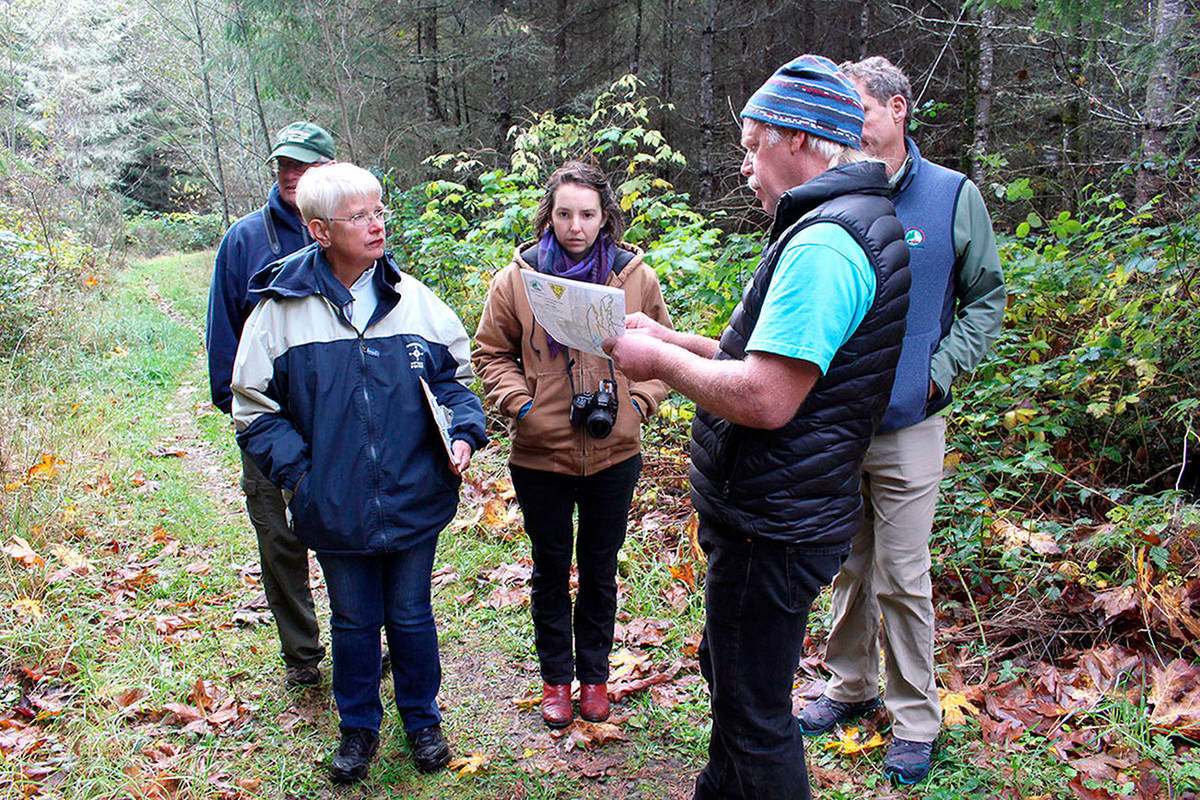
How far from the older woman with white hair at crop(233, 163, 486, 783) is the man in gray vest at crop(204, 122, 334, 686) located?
0.46 m

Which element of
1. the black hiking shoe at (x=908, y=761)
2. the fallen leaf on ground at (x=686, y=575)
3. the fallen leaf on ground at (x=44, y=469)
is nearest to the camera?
the black hiking shoe at (x=908, y=761)

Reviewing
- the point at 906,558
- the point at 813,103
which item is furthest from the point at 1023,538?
the point at 813,103

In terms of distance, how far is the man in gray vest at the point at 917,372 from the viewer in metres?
2.73

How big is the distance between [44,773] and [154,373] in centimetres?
772

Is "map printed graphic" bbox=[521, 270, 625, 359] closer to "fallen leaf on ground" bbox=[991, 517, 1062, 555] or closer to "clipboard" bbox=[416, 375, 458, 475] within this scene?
"clipboard" bbox=[416, 375, 458, 475]

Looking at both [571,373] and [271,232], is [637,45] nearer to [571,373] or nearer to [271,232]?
[271,232]

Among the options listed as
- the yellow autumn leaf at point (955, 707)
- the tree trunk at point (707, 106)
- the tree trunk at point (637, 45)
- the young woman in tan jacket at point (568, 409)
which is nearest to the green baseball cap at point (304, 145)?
the young woman in tan jacket at point (568, 409)

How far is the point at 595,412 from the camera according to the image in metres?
2.93

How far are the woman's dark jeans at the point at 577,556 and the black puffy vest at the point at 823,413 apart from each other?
3.44ft

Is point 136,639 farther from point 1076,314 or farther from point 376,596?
point 1076,314

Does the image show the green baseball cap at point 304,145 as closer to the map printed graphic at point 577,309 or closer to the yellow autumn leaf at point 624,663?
the map printed graphic at point 577,309

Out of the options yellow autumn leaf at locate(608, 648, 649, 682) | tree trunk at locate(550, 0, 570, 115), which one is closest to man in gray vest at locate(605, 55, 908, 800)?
yellow autumn leaf at locate(608, 648, 649, 682)

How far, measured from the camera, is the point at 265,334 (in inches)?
107

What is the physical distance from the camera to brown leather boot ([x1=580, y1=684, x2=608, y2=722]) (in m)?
3.34
